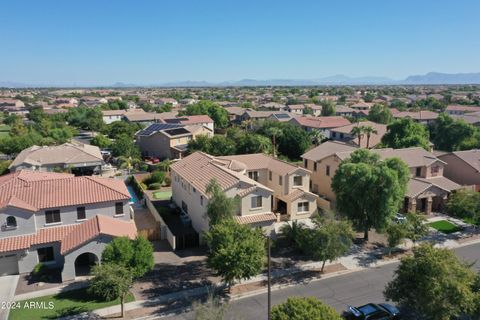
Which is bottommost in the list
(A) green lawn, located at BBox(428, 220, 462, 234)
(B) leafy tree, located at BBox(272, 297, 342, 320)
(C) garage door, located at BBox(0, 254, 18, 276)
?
(A) green lawn, located at BBox(428, 220, 462, 234)

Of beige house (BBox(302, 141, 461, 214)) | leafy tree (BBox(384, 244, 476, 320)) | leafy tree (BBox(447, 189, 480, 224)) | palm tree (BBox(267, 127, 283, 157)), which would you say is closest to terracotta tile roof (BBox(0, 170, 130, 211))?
leafy tree (BBox(384, 244, 476, 320))

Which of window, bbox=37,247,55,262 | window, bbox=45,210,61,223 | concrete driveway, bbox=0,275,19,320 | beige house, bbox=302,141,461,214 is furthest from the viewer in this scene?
beige house, bbox=302,141,461,214

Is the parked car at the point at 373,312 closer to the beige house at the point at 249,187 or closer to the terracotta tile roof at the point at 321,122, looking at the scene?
the beige house at the point at 249,187

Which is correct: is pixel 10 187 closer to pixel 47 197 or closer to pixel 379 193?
pixel 47 197

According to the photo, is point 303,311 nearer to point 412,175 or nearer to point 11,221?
point 11,221

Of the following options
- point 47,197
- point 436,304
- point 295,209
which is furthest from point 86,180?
point 436,304

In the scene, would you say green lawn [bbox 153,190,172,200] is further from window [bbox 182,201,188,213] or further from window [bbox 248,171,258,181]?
window [bbox 248,171,258,181]

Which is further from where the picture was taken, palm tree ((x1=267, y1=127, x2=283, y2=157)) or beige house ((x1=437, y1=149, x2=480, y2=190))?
palm tree ((x1=267, y1=127, x2=283, y2=157))
